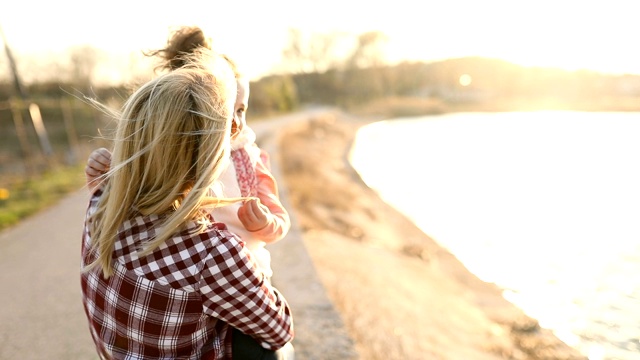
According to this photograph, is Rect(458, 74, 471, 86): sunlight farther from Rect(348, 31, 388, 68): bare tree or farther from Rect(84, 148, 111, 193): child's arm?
Rect(84, 148, 111, 193): child's arm

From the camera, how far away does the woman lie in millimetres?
1079

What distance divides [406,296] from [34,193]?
5.73 metres

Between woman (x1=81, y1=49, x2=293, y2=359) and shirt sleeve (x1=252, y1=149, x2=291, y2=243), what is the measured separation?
6.8 inches

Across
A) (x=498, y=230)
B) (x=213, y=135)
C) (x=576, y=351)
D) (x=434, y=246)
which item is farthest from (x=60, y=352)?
(x=498, y=230)

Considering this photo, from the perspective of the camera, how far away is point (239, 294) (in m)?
1.14

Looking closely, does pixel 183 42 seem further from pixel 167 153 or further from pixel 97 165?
pixel 167 153

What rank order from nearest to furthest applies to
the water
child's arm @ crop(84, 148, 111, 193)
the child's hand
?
the child's hand
child's arm @ crop(84, 148, 111, 193)
the water

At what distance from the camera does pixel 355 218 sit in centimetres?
793

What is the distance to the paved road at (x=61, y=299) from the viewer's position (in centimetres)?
261

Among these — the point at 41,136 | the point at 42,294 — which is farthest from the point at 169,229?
the point at 41,136

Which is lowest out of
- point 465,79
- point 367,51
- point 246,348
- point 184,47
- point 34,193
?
point 465,79

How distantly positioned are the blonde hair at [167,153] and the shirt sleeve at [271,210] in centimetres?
→ 24

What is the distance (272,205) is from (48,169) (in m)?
9.21

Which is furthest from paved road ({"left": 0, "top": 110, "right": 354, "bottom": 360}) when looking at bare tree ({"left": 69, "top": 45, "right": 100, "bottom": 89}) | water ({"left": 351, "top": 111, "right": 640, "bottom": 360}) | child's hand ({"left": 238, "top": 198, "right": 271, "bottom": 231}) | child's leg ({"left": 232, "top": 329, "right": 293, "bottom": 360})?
bare tree ({"left": 69, "top": 45, "right": 100, "bottom": 89})
